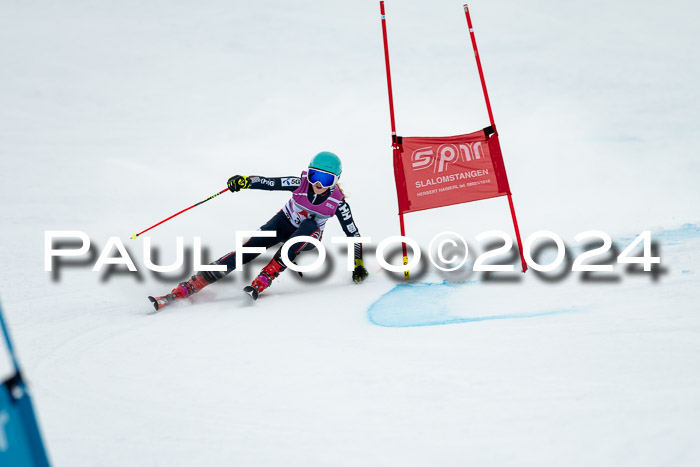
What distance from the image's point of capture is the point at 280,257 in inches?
140

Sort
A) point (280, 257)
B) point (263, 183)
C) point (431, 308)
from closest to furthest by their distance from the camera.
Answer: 1. point (431, 308)
2. point (280, 257)
3. point (263, 183)

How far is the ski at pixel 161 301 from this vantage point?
3.26m

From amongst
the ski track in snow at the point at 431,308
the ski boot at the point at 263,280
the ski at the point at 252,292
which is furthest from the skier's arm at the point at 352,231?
the ski at the point at 252,292

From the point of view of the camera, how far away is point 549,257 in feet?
13.5

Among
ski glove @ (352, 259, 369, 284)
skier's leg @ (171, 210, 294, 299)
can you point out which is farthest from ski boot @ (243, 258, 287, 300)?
ski glove @ (352, 259, 369, 284)

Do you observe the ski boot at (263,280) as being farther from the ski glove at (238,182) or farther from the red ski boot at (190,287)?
the ski glove at (238,182)

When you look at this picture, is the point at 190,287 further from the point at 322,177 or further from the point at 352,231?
the point at 352,231

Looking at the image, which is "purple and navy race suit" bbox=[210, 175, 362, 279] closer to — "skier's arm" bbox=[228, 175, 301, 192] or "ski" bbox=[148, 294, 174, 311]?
"skier's arm" bbox=[228, 175, 301, 192]

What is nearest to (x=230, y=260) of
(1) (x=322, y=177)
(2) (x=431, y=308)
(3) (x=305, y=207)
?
(3) (x=305, y=207)

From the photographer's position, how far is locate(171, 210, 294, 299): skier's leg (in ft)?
11.3

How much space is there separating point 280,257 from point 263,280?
193 millimetres

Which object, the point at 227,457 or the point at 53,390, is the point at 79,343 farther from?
the point at 227,457

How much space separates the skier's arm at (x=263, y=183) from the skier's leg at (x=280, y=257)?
0.28 meters

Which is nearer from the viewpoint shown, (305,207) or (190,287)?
(190,287)
